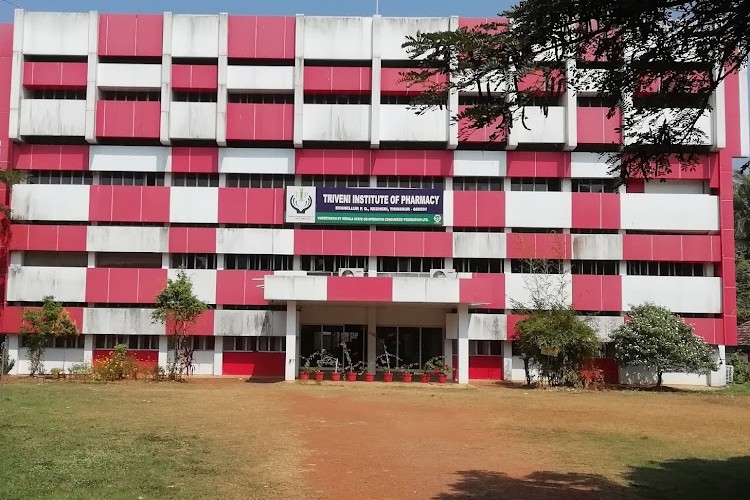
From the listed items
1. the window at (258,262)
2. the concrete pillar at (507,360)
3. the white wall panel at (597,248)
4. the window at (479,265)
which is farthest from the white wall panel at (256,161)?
the white wall panel at (597,248)

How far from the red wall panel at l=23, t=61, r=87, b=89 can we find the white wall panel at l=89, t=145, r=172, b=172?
3.05m

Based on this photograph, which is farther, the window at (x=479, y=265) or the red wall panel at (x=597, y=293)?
the window at (x=479, y=265)

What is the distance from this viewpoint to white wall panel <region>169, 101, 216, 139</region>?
1246 inches

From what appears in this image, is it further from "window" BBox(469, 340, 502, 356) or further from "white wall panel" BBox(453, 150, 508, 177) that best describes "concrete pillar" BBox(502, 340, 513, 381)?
"white wall panel" BBox(453, 150, 508, 177)

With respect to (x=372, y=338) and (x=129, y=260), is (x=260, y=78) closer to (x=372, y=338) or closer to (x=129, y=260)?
(x=129, y=260)

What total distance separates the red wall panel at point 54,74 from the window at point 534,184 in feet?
64.5

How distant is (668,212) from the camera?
31.5m

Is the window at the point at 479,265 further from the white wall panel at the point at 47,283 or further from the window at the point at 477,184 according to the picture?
the white wall panel at the point at 47,283

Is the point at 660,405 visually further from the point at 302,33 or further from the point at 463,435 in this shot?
the point at 302,33


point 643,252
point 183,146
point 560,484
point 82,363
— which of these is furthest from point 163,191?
point 560,484

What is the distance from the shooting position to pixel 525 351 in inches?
1101

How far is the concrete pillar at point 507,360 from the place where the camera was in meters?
31.6

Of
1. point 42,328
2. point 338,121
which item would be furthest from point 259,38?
point 42,328

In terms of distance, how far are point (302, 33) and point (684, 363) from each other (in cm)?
2109
